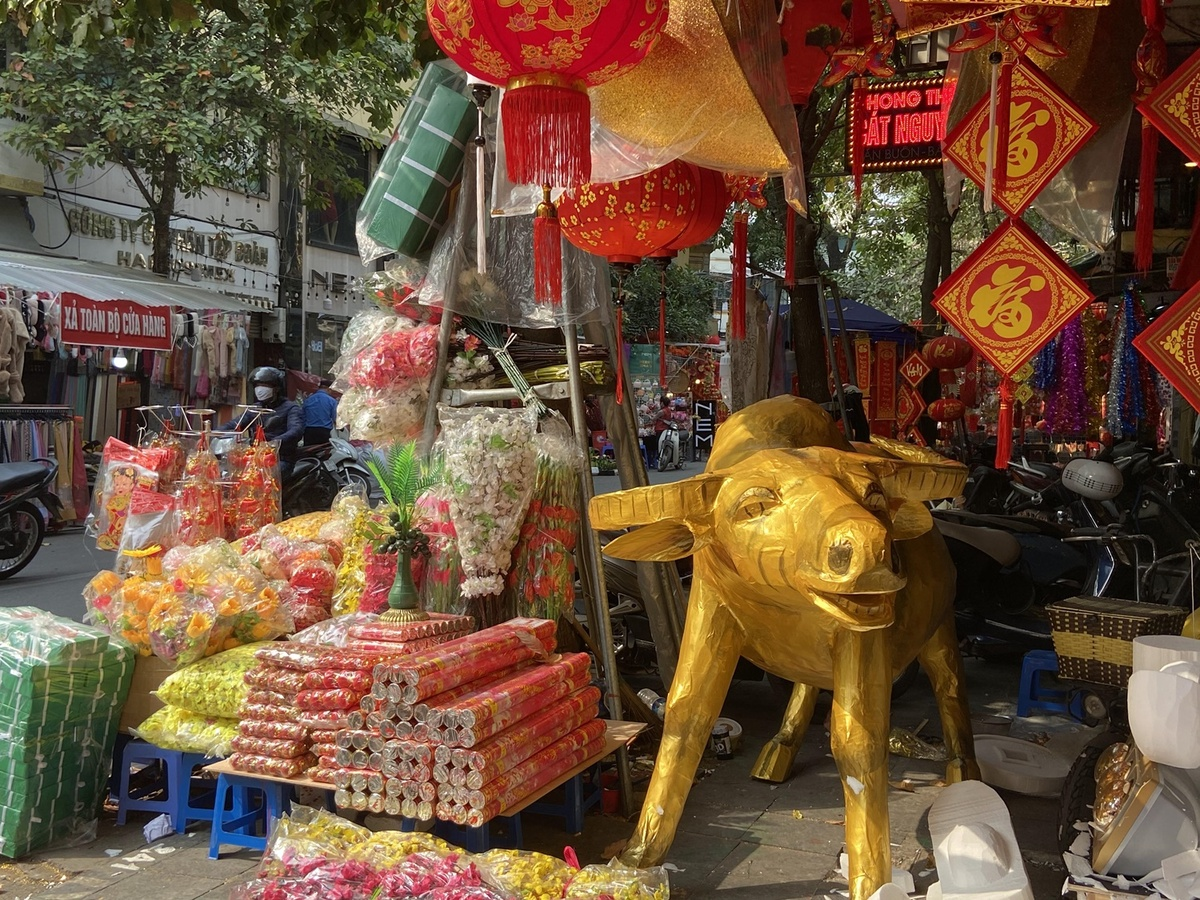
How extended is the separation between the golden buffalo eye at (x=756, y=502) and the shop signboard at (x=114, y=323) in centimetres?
1052

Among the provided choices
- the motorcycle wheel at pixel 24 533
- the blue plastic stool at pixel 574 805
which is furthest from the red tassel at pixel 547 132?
the motorcycle wheel at pixel 24 533

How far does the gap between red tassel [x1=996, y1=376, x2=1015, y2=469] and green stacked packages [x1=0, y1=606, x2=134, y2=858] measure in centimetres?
343

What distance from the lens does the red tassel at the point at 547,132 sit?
9.46 ft

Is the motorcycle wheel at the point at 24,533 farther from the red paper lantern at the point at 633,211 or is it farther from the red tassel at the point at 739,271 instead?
the red paper lantern at the point at 633,211

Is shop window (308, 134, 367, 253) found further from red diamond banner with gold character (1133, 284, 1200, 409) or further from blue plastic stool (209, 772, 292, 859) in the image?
red diamond banner with gold character (1133, 284, 1200, 409)

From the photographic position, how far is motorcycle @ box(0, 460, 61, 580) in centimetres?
912

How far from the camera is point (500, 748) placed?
3.32 m

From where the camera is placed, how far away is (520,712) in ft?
11.5

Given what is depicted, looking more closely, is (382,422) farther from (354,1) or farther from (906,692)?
(906,692)

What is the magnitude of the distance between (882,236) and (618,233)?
51.3ft

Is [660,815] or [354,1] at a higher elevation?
[354,1]

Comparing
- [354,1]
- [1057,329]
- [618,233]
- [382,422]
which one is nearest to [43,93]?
[354,1]

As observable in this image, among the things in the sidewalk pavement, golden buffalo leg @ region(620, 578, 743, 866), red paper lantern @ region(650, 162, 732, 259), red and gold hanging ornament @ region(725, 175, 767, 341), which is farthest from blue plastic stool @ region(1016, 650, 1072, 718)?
red paper lantern @ region(650, 162, 732, 259)

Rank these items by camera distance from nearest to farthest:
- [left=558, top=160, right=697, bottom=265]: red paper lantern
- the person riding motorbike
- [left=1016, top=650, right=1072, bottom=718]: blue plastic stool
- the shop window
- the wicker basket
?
the wicker basket
[left=558, top=160, right=697, bottom=265]: red paper lantern
[left=1016, top=650, right=1072, bottom=718]: blue plastic stool
the person riding motorbike
the shop window
